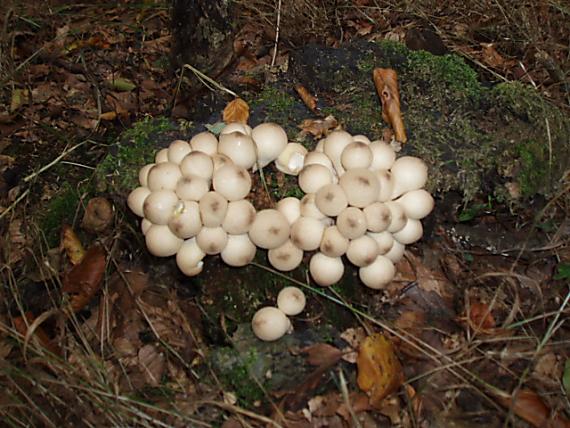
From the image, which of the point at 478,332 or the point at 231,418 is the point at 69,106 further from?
the point at 478,332

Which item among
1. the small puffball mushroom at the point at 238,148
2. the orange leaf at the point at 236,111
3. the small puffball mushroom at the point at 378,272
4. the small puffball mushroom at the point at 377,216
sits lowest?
the small puffball mushroom at the point at 378,272

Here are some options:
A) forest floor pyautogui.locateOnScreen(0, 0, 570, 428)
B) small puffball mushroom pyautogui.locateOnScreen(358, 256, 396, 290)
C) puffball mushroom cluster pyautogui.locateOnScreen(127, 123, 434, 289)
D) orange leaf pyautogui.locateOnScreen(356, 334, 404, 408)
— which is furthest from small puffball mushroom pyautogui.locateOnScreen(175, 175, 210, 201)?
orange leaf pyautogui.locateOnScreen(356, 334, 404, 408)

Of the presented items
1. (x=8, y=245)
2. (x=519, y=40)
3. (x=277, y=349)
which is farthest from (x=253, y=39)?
(x=277, y=349)

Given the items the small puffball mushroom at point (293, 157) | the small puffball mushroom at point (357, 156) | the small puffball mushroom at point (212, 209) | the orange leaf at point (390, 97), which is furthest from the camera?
the orange leaf at point (390, 97)

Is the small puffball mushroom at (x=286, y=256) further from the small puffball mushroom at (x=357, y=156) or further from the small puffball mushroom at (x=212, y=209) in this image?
the small puffball mushroom at (x=357, y=156)

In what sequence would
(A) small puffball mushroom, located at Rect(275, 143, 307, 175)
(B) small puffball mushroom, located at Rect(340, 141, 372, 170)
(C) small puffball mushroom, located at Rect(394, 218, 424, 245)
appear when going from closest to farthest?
1. (B) small puffball mushroom, located at Rect(340, 141, 372, 170)
2. (C) small puffball mushroom, located at Rect(394, 218, 424, 245)
3. (A) small puffball mushroom, located at Rect(275, 143, 307, 175)

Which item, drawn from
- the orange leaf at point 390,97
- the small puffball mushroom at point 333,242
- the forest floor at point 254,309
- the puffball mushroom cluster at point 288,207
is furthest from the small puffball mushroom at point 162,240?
the orange leaf at point 390,97

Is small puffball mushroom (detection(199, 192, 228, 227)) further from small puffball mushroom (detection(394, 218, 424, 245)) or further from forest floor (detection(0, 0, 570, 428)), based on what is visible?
small puffball mushroom (detection(394, 218, 424, 245))
